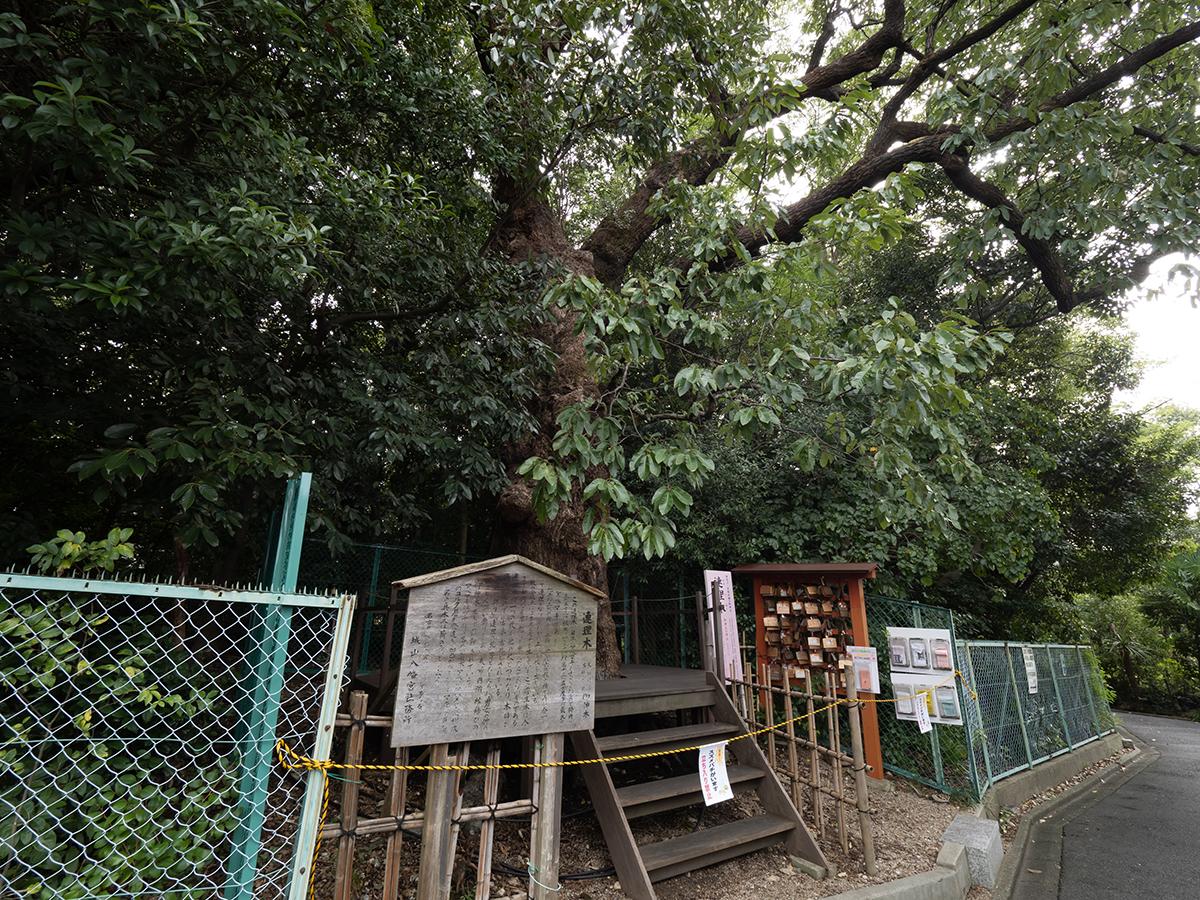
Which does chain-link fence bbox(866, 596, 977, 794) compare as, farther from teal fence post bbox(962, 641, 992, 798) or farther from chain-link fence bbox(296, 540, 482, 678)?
chain-link fence bbox(296, 540, 482, 678)

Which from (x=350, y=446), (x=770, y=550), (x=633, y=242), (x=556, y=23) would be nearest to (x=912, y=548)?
(x=770, y=550)

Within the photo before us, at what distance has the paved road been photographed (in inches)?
167

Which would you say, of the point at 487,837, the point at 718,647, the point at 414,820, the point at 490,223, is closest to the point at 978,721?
the point at 718,647

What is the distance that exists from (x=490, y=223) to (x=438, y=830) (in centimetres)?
616

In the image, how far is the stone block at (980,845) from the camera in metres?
4.15

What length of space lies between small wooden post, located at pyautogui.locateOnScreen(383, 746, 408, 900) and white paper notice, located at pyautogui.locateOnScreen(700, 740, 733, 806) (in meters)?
1.96

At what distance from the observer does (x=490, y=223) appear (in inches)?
270

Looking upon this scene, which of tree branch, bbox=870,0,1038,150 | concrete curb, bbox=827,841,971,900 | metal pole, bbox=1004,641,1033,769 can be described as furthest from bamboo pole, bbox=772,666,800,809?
tree branch, bbox=870,0,1038,150

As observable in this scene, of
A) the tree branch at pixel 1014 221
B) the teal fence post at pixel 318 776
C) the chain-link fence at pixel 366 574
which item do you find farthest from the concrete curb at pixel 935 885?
the tree branch at pixel 1014 221

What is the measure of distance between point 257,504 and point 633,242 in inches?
208

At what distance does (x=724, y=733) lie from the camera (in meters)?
4.53

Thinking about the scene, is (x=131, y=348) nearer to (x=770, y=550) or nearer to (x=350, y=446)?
(x=350, y=446)

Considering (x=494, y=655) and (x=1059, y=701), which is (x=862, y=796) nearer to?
(x=494, y=655)

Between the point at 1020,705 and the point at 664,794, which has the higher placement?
the point at 1020,705
